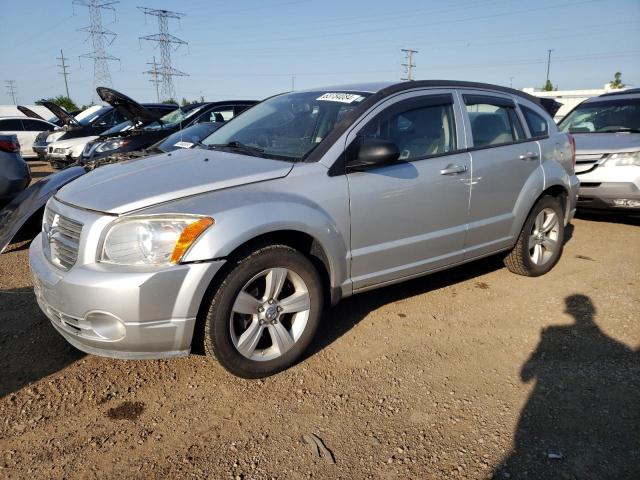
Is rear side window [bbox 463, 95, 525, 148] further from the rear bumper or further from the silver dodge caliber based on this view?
the rear bumper

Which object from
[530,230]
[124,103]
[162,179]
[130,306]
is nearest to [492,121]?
[530,230]

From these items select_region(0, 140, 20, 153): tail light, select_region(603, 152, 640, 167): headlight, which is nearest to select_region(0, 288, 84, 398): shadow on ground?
select_region(0, 140, 20, 153): tail light

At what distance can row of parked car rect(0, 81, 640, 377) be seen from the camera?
2.53 m

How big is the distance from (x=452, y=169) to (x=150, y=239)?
2233 mm

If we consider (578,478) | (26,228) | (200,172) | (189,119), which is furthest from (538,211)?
(189,119)

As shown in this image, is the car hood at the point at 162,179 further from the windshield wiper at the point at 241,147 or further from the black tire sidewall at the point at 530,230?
the black tire sidewall at the point at 530,230

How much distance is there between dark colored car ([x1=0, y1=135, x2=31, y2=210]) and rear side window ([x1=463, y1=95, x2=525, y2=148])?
561 centimetres

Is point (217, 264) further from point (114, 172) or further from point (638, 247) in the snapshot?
point (638, 247)

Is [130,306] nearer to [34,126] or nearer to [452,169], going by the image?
[452,169]

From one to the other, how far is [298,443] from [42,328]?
215cm

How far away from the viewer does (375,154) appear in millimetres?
3041

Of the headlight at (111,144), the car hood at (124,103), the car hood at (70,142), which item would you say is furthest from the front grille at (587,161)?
the car hood at (70,142)

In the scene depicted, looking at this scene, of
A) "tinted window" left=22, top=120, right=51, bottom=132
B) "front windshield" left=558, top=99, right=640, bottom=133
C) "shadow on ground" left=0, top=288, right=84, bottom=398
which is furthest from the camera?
"tinted window" left=22, top=120, right=51, bottom=132

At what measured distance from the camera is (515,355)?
3.25 metres
